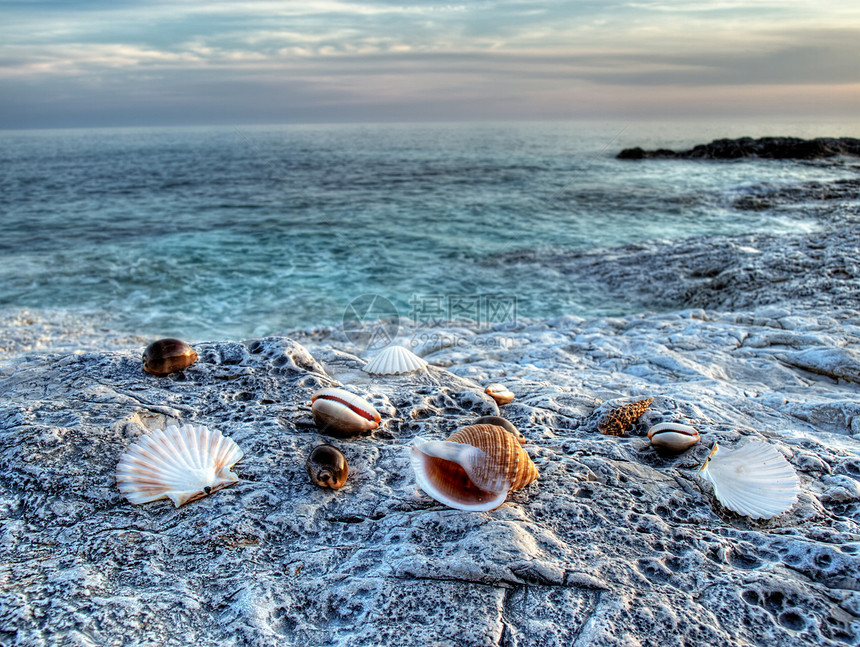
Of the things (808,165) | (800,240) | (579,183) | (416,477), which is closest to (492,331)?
(416,477)

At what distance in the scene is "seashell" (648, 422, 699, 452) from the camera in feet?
7.85

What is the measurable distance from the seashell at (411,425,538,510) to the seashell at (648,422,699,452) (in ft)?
2.62

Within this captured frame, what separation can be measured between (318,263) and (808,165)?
970 inches

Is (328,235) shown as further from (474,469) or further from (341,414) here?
(474,469)

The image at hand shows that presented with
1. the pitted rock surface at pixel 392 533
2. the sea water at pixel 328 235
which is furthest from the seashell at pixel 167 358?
the sea water at pixel 328 235

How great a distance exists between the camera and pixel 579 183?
22875mm

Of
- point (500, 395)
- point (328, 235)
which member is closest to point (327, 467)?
point (500, 395)

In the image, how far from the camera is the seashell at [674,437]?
239 cm

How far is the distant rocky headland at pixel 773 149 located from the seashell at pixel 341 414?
109 ft

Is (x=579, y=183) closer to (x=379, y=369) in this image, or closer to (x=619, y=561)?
(x=379, y=369)

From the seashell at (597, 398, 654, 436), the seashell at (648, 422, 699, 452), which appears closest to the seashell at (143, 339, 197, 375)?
the seashell at (597, 398, 654, 436)

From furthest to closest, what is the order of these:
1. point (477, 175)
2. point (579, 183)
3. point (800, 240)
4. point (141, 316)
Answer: point (477, 175) < point (579, 183) < point (800, 240) < point (141, 316)

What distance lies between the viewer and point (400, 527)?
1917 millimetres

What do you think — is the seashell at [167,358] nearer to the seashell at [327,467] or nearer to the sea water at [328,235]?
the seashell at [327,467]
